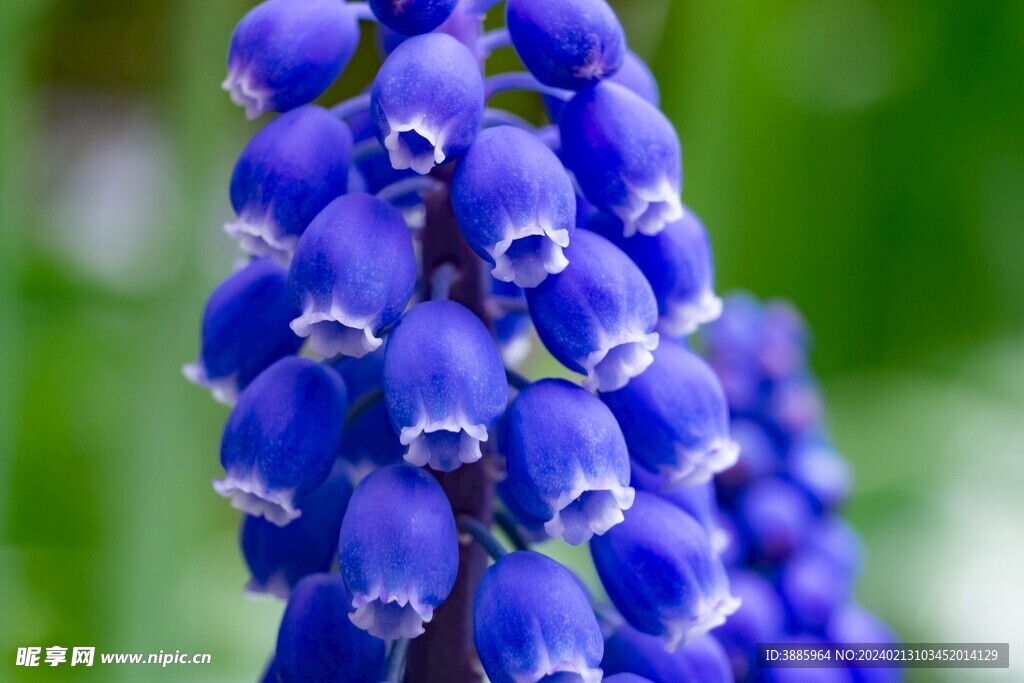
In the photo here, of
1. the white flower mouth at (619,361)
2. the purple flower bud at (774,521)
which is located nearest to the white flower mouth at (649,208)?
the white flower mouth at (619,361)

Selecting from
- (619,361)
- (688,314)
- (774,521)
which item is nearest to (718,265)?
A: (774,521)

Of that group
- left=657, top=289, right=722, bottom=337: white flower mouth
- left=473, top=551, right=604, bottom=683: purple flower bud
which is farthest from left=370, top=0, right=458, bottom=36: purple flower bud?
left=473, top=551, right=604, bottom=683: purple flower bud

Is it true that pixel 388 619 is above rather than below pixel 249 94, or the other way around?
below

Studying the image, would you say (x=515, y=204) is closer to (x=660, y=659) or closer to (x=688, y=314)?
(x=688, y=314)

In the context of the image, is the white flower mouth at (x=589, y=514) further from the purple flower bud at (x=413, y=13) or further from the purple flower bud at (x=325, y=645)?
the purple flower bud at (x=413, y=13)

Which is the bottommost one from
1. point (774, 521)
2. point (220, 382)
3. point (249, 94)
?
point (774, 521)

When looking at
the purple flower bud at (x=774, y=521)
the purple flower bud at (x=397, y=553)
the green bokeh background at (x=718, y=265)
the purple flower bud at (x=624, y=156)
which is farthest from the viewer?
the green bokeh background at (x=718, y=265)

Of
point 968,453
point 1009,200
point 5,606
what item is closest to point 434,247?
point 5,606
